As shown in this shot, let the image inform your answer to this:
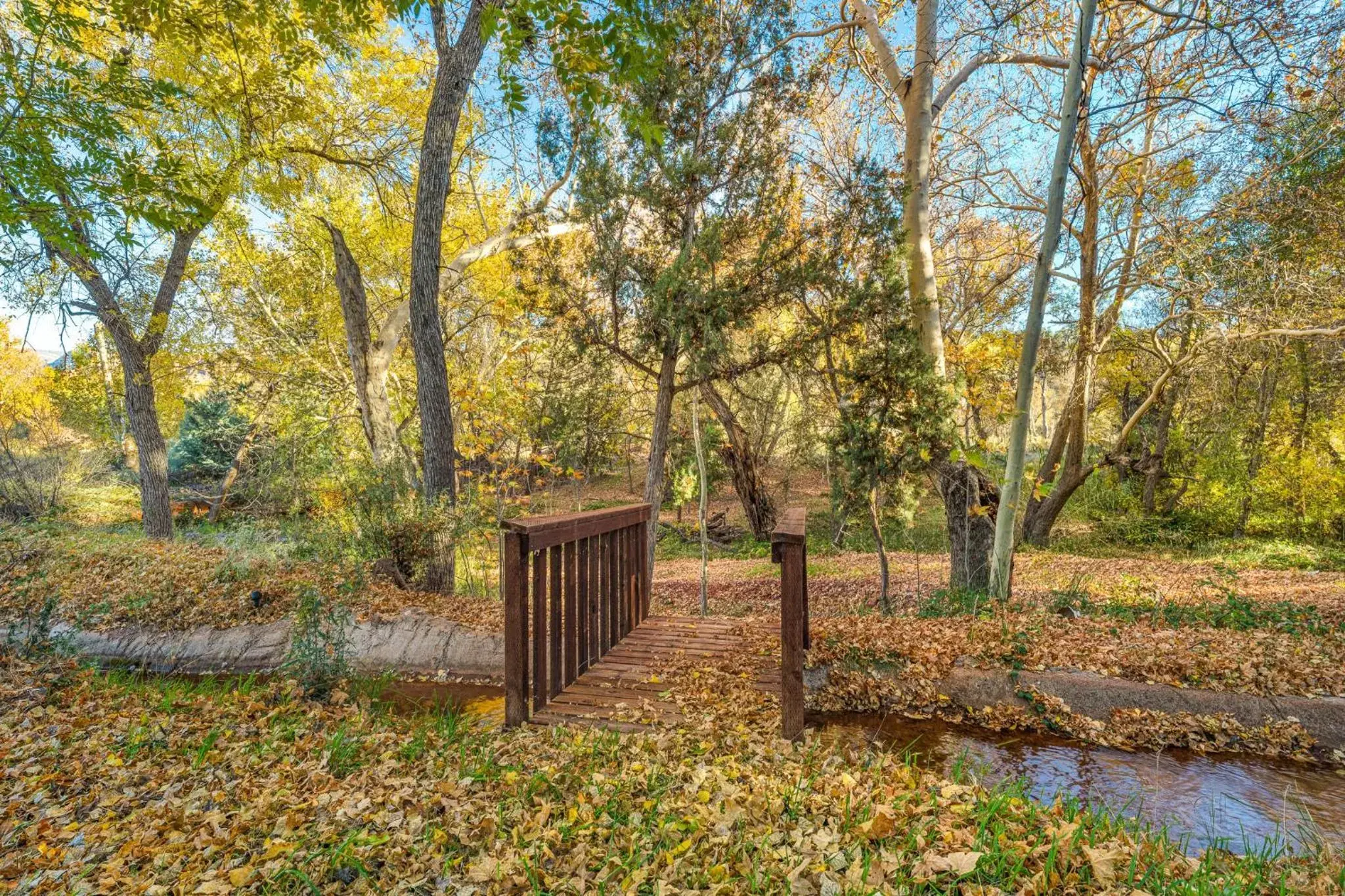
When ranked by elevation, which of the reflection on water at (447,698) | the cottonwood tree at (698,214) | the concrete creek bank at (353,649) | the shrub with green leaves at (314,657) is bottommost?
the reflection on water at (447,698)

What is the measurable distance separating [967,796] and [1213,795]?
184cm

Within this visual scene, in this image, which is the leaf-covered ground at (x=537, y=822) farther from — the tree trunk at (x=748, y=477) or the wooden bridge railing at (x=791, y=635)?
the tree trunk at (x=748, y=477)

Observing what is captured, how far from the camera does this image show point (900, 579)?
9062 mm

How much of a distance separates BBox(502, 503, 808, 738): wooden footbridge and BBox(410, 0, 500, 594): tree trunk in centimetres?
290

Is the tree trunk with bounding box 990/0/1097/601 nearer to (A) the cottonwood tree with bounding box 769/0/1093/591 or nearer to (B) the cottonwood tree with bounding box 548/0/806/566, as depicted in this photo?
(A) the cottonwood tree with bounding box 769/0/1093/591

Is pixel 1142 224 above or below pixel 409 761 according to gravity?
above

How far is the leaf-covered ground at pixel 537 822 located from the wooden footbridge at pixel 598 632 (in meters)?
0.26

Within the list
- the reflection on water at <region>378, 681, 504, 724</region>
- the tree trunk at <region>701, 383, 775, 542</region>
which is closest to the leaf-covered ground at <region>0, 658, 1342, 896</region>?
the reflection on water at <region>378, 681, 504, 724</region>

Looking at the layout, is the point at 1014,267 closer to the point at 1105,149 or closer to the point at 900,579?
the point at 1105,149

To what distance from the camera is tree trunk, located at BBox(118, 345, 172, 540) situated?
9.29 m

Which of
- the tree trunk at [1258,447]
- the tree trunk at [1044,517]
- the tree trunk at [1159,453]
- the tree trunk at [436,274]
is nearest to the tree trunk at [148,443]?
the tree trunk at [436,274]

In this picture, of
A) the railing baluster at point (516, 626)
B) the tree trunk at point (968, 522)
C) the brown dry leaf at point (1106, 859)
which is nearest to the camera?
the brown dry leaf at point (1106, 859)

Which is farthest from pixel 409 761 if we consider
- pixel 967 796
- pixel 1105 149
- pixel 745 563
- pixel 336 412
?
pixel 1105 149

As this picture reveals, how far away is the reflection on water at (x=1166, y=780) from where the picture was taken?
2.88 m
